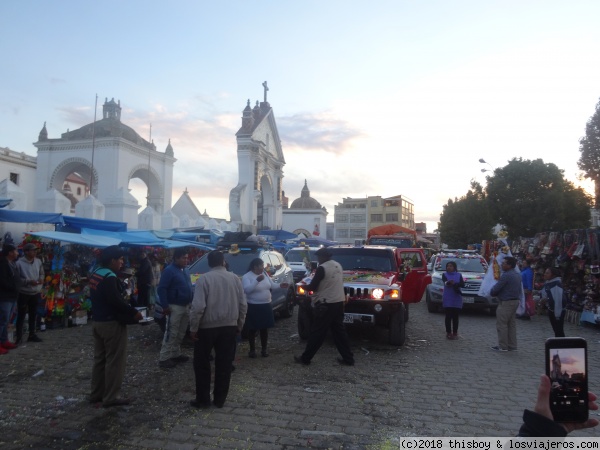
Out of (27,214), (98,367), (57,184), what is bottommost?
(98,367)

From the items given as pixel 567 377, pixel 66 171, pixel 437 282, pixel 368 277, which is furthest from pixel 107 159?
pixel 567 377

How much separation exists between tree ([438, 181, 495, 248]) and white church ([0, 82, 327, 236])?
60.0 ft

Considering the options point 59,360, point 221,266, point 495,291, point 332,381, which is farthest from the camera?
point 495,291

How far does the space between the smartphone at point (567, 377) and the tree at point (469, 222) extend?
120 ft

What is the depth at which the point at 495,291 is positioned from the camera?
27.8 feet

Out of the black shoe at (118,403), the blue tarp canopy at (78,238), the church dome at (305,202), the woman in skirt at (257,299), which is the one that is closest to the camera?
the black shoe at (118,403)

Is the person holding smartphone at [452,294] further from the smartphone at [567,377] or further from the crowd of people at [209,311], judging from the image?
the smartphone at [567,377]

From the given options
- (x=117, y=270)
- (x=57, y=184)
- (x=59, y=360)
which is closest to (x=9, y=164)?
(x=57, y=184)

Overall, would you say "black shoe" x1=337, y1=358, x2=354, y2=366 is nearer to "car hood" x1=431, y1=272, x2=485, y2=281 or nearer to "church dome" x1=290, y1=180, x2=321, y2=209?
"car hood" x1=431, y1=272, x2=485, y2=281

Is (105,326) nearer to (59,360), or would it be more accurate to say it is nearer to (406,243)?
(59,360)

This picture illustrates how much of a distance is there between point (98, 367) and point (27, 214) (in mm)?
6472

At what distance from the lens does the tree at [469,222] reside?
39.6 metres

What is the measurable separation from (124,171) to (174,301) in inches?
1068

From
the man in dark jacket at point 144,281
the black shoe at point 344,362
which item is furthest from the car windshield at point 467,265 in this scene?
the man in dark jacket at point 144,281
